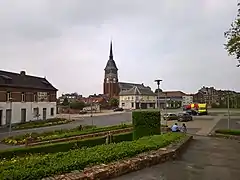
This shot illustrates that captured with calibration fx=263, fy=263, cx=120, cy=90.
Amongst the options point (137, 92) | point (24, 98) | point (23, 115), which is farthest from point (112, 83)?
point (23, 115)

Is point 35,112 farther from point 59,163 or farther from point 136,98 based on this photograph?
point 136,98

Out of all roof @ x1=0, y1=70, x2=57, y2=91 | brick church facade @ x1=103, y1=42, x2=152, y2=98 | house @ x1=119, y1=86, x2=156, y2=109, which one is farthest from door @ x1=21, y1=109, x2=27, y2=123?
brick church facade @ x1=103, y1=42, x2=152, y2=98

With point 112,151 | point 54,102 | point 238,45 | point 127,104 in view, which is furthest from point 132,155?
point 127,104

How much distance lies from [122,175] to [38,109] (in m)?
48.6

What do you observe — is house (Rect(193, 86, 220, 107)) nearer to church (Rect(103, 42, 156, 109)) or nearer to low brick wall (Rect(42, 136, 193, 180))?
church (Rect(103, 42, 156, 109))

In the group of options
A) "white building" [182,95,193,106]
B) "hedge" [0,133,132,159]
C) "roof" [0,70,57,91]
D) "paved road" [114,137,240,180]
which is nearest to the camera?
"paved road" [114,137,240,180]

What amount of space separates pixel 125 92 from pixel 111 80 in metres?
17.9

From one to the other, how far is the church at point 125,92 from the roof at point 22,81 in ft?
136

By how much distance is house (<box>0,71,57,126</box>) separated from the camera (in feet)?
148

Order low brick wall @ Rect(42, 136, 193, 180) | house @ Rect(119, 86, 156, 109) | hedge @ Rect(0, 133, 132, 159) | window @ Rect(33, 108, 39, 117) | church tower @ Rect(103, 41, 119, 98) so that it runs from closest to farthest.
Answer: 1. low brick wall @ Rect(42, 136, 193, 180)
2. hedge @ Rect(0, 133, 132, 159)
3. window @ Rect(33, 108, 39, 117)
4. house @ Rect(119, 86, 156, 109)
5. church tower @ Rect(103, 41, 119, 98)

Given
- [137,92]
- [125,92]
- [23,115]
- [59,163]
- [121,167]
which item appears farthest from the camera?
[125,92]

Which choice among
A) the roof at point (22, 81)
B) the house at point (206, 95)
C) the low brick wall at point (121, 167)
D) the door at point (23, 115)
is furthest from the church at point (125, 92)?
the low brick wall at point (121, 167)

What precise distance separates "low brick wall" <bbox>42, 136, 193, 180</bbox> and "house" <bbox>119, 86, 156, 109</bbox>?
88760 millimetres

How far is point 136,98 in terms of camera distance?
341 ft
